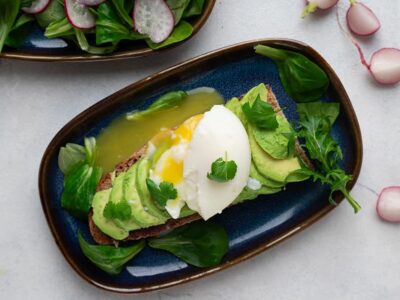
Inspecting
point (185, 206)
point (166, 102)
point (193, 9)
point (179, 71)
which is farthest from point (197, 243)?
point (193, 9)

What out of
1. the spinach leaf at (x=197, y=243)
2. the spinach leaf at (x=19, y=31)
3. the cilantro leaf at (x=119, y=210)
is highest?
the spinach leaf at (x=19, y=31)

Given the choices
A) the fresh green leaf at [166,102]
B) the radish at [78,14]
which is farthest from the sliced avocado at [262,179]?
the radish at [78,14]

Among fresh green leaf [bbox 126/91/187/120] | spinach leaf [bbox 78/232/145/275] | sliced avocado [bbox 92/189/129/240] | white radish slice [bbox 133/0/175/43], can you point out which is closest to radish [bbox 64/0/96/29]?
white radish slice [bbox 133/0/175/43]

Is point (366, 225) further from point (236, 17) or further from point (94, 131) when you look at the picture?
point (94, 131)

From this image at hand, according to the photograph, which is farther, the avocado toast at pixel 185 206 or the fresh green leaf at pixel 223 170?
the avocado toast at pixel 185 206

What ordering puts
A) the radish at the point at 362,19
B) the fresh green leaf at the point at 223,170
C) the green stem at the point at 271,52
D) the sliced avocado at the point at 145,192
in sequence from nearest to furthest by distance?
the fresh green leaf at the point at 223,170 → the sliced avocado at the point at 145,192 → the green stem at the point at 271,52 → the radish at the point at 362,19

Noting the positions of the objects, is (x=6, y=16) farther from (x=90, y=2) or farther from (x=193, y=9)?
(x=193, y=9)

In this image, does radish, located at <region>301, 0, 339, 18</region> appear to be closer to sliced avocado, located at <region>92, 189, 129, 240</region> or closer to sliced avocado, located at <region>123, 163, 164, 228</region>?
sliced avocado, located at <region>123, 163, 164, 228</region>

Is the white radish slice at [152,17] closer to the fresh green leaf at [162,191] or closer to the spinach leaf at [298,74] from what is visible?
the spinach leaf at [298,74]
